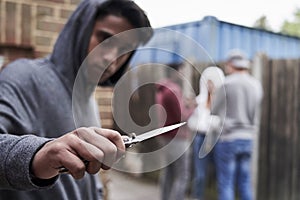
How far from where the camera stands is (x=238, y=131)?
3045 mm

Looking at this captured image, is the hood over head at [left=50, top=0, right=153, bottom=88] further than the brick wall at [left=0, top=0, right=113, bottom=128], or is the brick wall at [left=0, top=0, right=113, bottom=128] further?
the brick wall at [left=0, top=0, right=113, bottom=128]

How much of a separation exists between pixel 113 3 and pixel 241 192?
2.56 meters

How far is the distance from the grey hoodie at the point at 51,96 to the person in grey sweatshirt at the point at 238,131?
1921 mm

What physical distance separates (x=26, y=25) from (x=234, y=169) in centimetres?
207

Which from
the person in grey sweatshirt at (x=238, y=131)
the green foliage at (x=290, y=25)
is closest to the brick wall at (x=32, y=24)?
the green foliage at (x=290, y=25)

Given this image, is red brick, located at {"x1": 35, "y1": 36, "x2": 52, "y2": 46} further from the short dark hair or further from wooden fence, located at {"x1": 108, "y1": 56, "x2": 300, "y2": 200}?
wooden fence, located at {"x1": 108, "y1": 56, "x2": 300, "y2": 200}

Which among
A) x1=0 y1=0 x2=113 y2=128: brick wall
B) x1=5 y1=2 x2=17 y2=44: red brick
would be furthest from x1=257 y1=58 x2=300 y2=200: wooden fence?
x1=5 y1=2 x2=17 y2=44: red brick

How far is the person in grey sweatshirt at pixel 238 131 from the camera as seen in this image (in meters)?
2.90

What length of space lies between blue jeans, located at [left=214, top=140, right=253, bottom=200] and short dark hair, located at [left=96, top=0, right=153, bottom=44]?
2295mm

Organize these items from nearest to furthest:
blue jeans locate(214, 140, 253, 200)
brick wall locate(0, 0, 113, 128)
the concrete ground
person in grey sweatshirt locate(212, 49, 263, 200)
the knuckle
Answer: the knuckle → brick wall locate(0, 0, 113, 128) → person in grey sweatshirt locate(212, 49, 263, 200) → blue jeans locate(214, 140, 253, 200) → the concrete ground

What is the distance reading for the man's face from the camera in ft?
2.27

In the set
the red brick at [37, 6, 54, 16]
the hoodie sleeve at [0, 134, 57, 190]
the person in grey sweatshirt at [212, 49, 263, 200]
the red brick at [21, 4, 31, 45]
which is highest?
the red brick at [37, 6, 54, 16]

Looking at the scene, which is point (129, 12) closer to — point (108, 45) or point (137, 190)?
point (108, 45)

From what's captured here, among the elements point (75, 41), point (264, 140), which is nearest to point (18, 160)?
point (75, 41)
